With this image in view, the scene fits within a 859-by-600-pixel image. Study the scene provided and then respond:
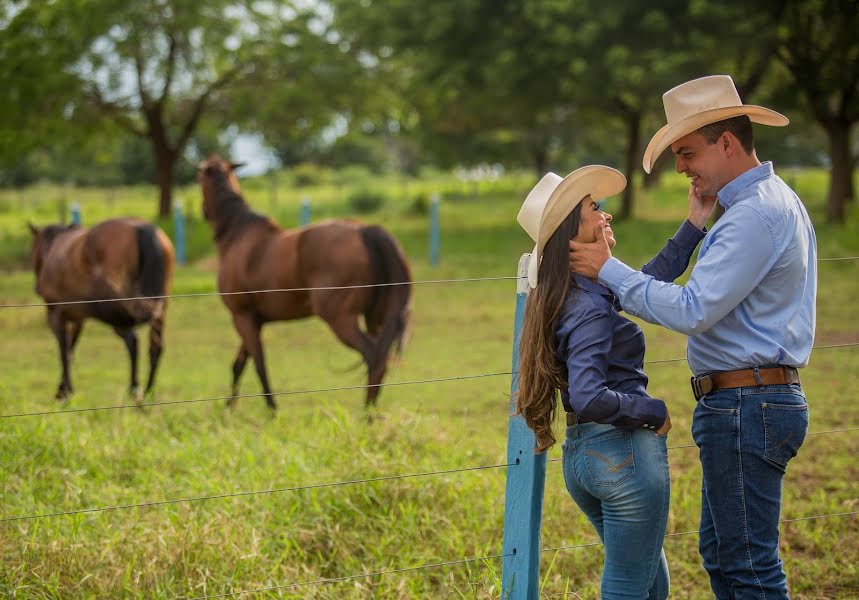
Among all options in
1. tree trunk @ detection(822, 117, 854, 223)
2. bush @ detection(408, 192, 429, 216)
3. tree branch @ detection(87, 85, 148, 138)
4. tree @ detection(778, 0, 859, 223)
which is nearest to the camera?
tree @ detection(778, 0, 859, 223)

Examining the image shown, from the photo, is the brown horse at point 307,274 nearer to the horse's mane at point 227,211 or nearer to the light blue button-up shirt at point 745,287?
the horse's mane at point 227,211

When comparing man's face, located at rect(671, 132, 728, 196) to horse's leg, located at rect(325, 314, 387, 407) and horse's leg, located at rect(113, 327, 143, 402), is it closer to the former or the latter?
horse's leg, located at rect(325, 314, 387, 407)

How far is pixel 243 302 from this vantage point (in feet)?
24.0

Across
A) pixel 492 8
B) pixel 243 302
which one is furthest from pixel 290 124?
pixel 243 302

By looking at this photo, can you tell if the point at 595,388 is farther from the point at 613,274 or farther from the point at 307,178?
the point at 307,178

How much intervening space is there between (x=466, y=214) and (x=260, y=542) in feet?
71.0

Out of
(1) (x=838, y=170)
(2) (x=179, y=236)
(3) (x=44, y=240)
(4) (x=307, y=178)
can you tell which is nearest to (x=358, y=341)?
(3) (x=44, y=240)

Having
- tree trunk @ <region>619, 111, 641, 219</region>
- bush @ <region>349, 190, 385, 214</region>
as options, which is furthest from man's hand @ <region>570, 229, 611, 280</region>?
bush @ <region>349, 190, 385, 214</region>

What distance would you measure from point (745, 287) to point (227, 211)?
6.08 meters

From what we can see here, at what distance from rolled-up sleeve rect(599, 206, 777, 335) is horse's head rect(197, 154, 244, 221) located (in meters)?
6.03

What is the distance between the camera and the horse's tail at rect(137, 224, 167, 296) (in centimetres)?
793

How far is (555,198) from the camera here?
2.43 meters

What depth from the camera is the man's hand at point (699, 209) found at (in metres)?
2.77

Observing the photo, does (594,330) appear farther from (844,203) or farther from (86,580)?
(844,203)
